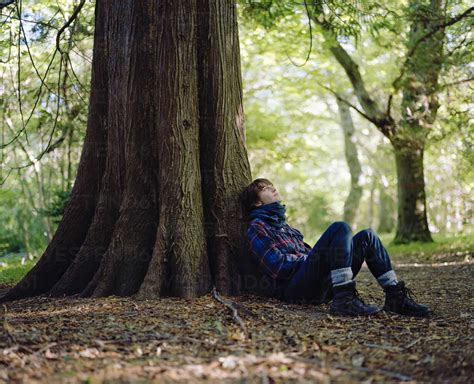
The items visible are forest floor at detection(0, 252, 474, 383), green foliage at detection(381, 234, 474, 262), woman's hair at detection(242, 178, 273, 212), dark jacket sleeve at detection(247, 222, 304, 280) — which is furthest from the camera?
green foliage at detection(381, 234, 474, 262)

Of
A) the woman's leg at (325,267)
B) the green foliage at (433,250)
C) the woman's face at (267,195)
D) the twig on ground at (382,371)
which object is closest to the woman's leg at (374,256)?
the woman's leg at (325,267)

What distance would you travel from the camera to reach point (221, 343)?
2.91 meters

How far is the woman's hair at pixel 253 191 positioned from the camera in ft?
14.7

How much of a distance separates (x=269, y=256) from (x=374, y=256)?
0.80 meters

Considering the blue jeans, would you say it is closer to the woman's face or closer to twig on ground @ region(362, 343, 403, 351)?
the woman's face

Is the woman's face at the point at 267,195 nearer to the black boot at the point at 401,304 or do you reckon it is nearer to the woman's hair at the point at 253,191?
the woman's hair at the point at 253,191

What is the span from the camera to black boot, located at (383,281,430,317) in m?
3.89

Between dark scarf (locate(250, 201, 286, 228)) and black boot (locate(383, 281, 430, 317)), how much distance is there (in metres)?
1.02

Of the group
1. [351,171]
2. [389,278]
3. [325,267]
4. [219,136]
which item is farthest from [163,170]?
[351,171]

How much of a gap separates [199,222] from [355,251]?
128cm

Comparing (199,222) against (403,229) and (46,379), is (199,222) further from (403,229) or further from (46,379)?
(403,229)

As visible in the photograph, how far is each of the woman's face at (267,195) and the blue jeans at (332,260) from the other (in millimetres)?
639

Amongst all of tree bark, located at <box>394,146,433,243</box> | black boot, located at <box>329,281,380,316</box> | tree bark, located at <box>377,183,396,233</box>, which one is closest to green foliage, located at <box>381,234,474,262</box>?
tree bark, located at <box>394,146,433,243</box>

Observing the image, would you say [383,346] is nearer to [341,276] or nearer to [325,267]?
[341,276]
